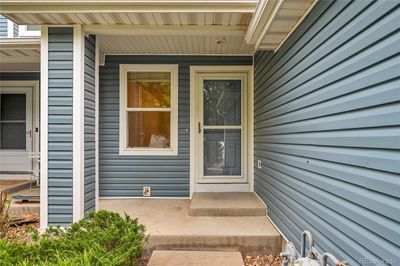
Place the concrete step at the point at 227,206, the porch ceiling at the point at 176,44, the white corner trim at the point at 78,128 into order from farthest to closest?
the porch ceiling at the point at 176,44
the concrete step at the point at 227,206
the white corner trim at the point at 78,128

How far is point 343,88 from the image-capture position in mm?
1715

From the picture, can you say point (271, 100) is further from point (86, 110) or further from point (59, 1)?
point (59, 1)

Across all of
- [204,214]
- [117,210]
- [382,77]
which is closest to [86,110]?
[117,210]

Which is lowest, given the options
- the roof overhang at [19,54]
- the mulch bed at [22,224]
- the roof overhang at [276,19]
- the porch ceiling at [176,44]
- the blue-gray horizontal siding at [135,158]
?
the mulch bed at [22,224]

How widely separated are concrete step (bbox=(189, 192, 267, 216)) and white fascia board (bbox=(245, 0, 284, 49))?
6.62 ft

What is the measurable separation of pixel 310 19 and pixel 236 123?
8.71 ft

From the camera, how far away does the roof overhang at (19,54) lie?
Result: 4.12 m

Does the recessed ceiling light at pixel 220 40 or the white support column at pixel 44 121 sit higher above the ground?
the recessed ceiling light at pixel 220 40

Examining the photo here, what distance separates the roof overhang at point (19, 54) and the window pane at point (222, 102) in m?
2.70

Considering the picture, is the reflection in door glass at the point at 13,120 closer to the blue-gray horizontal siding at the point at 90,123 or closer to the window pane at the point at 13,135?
the window pane at the point at 13,135

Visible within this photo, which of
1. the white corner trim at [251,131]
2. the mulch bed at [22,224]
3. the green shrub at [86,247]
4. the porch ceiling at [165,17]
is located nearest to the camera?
the green shrub at [86,247]

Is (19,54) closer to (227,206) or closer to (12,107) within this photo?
(12,107)

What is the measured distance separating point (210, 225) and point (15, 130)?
488 centimetres

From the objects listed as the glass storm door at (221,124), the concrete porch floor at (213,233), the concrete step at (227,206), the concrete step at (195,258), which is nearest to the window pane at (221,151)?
the glass storm door at (221,124)
